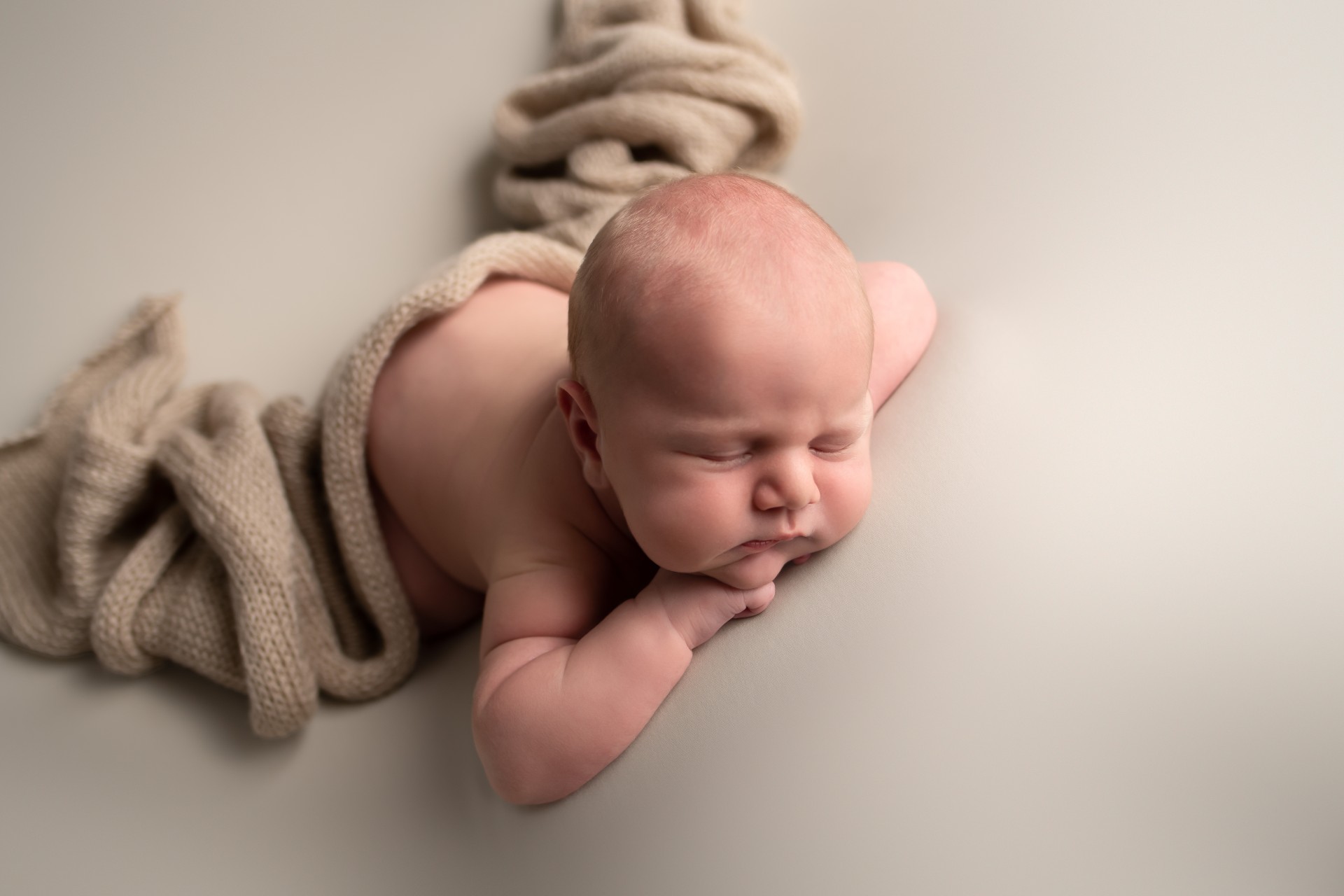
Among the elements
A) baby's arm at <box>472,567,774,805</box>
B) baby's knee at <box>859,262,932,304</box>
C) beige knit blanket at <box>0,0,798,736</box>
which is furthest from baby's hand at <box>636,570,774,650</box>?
beige knit blanket at <box>0,0,798,736</box>

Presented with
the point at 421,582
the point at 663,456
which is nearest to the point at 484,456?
the point at 421,582

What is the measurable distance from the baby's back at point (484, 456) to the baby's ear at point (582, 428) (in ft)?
0.25

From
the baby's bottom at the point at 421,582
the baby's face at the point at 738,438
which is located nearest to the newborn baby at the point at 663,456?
the baby's face at the point at 738,438

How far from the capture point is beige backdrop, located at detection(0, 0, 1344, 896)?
2.16 ft

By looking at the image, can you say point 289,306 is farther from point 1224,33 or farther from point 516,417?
point 1224,33

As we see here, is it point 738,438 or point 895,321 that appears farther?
point 895,321

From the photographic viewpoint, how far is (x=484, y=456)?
98 cm

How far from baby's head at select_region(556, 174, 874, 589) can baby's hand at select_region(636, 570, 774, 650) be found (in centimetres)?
2

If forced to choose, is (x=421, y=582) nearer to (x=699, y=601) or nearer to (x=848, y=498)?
(x=699, y=601)

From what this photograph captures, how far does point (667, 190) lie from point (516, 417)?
300mm

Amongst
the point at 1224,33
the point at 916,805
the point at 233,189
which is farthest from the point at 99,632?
the point at 1224,33

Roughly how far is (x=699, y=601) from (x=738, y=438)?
15 cm

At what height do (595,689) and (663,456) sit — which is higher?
(663,456)

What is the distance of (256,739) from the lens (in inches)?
40.2
